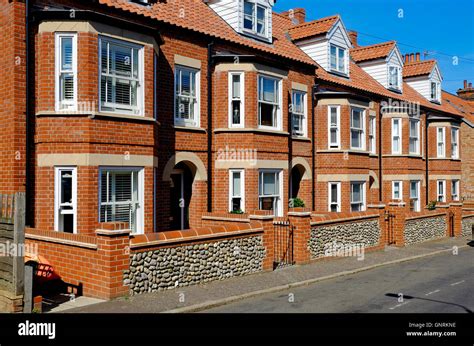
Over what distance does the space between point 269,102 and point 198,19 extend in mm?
4140

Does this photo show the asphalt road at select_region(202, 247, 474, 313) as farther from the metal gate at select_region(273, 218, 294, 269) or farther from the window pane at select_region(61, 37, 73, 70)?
the window pane at select_region(61, 37, 73, 70)

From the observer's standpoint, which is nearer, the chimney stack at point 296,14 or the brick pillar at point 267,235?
the brick pillar at point 267,235

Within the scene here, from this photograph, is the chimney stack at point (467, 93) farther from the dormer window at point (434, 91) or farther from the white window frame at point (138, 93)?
the white window frame at point (138, 93)

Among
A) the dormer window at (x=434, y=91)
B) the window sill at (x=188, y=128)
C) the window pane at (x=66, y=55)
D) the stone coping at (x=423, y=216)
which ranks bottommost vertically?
the stone coping at (x=423, y=216)

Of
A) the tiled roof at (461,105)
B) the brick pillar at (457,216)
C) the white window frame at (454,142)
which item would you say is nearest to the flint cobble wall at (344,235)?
the brick pillar at (457,216)

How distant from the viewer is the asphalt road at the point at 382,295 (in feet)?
33.0

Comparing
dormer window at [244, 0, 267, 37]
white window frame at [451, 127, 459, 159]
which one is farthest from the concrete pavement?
white window frame at [451, 127, 459, 159]

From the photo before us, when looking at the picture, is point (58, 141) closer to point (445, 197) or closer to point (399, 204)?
point (399, 204)

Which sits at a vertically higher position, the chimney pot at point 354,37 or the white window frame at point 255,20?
the chimney pot at point 354,37

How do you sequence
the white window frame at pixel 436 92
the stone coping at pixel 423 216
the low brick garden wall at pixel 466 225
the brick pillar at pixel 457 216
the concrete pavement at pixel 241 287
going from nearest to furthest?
the concrete pavement at pixel 241 287
the stone coping at pixel 423 216
the brick pillar at pixel 457 216
the low brick garden wall at pixel 466 225
the white window frame at pixel 436 92

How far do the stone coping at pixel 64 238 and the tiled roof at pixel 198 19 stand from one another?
701 centimetres

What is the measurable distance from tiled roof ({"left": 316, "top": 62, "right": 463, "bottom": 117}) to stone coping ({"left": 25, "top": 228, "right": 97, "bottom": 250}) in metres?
14.9

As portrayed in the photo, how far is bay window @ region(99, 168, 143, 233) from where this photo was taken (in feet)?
41.8

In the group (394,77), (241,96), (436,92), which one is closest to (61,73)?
(241,96)
